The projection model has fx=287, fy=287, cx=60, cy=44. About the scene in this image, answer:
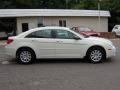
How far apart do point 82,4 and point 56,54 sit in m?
38.7

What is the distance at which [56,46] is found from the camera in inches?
480

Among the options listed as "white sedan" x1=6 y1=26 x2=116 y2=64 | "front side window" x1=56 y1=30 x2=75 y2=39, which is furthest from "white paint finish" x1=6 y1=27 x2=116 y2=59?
"front side window" x1=56 y1=30 x2=75 y2=39

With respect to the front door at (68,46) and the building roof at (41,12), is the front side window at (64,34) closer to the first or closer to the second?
the front door at (68,46)

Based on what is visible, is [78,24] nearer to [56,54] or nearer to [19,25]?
[19,25]

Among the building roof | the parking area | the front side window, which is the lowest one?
the parking area

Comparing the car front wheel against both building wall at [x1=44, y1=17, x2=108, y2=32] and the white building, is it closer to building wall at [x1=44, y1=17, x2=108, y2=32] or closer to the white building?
the white building

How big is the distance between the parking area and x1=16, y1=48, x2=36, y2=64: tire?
12.9 inches

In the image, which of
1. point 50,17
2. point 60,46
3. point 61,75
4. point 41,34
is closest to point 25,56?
point 41,34

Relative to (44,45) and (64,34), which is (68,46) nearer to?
(64,34)

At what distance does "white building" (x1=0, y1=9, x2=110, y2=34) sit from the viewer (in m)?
34.6

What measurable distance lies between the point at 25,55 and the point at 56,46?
54.6 inches

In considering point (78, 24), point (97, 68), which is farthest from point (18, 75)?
point (78, 24)

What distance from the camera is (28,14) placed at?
34.7 meters

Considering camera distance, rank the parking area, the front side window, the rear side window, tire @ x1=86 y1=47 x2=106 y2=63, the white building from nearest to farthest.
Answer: the parking area
tire @ x1=86 y1=47 x2=106 y2=63
the front side window
the rear side window
the white building
